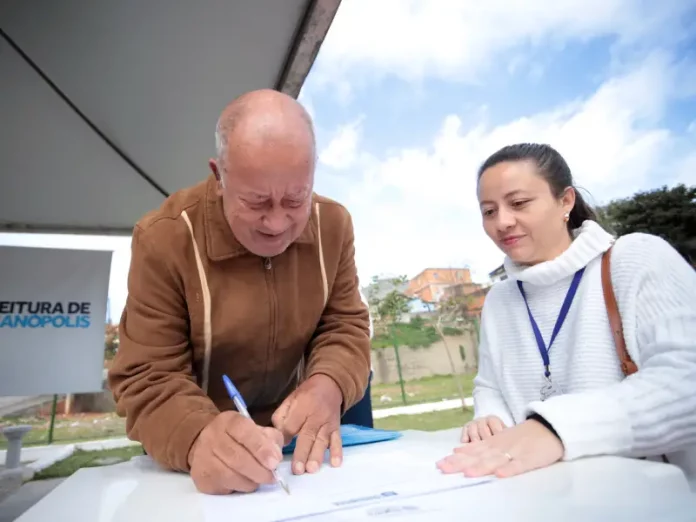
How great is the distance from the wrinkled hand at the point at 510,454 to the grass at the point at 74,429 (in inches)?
312

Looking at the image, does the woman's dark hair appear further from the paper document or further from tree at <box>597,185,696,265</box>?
tree at <box>597,185,696,265</box>

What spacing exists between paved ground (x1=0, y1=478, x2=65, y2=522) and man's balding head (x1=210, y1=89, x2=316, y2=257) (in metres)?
2.82

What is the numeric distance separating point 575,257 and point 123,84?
201cm

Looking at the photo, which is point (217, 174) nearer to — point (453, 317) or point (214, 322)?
point (214, 322)

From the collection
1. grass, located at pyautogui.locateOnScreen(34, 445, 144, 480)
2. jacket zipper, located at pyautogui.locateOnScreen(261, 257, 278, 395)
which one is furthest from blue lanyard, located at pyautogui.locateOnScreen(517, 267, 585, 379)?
grass, located at pyautogui.locateOnScreen(34, 445, 144, 480)

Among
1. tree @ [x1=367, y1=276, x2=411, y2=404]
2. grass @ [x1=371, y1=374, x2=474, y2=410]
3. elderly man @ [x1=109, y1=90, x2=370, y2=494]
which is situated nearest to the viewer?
elderly man @ [x1=109, y1=90, x2=370, y2=494]

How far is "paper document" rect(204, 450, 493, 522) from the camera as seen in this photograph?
1.73 feet

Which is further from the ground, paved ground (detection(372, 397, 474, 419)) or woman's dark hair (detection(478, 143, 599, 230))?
woman's dark hair (detection(478, 143, 599, 230))

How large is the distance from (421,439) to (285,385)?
389 millimetres

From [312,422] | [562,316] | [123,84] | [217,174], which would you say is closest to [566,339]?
[562,316]

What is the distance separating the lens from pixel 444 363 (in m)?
10.1

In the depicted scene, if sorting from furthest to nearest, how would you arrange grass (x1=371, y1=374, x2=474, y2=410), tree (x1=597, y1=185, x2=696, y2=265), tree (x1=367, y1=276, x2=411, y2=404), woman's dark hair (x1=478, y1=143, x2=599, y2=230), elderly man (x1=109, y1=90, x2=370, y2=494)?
tree (x1=367, y1=276, x2=411, y2=404) < grass (x1=371, y1=374, x2=474, y2=410) < tree (x1=597, y1=185, x2=696, y2=265) < woman's dark hair (x1=478, y1=143, x2=599, y2=230) < elderly man (x1=109, y1=90, x2=370, y2=494)

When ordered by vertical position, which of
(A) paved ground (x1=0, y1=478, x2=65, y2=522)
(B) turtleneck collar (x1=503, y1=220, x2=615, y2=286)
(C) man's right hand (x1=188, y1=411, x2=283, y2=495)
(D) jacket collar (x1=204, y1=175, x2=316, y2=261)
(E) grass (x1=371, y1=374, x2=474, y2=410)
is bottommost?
(A) paved ground (x1=0, y1=478, x2=65, y2=522)

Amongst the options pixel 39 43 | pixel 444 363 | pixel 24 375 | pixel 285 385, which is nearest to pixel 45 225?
pixel 24 375
